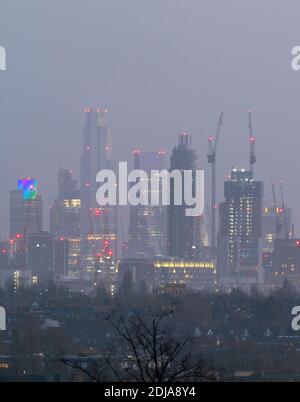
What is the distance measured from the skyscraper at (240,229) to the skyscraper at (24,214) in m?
8.66

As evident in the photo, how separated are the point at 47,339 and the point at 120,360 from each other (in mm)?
14136

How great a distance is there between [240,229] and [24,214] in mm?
10448

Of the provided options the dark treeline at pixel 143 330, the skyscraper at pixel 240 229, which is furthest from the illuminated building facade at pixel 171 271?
the dark treeline at pixel 143 330

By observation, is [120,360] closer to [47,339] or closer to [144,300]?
[47,339]

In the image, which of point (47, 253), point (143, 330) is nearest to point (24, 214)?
point (47, 253)

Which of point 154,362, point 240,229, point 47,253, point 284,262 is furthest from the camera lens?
point 240,229

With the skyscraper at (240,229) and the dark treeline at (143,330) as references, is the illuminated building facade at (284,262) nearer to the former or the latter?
the skyscraper at (240,229)

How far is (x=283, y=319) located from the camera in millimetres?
43781

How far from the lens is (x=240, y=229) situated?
288 feet

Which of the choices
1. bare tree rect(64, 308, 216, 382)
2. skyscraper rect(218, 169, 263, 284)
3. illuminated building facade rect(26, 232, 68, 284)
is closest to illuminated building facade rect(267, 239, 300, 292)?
skyscraper rect(218, 169, 263, 284)

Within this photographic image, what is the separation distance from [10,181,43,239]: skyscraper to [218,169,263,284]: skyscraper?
866 centimetres

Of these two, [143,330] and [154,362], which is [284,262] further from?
[154,362]

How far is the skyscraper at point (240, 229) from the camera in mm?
86438
